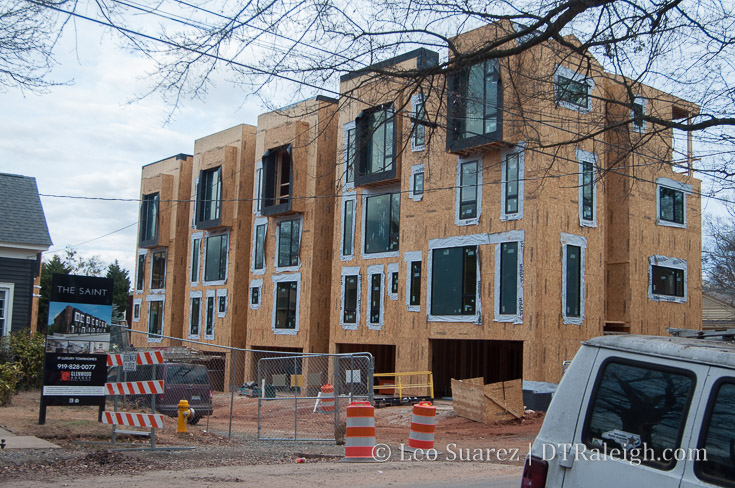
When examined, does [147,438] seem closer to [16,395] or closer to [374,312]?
[16,395]

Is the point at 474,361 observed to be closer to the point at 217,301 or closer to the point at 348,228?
the point at 348,228

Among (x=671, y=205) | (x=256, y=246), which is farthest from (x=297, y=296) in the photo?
(x=671, y=205)

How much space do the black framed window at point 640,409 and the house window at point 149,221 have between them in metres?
43.0

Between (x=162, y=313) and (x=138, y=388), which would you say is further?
(x=162, y=313)

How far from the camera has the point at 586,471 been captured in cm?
413

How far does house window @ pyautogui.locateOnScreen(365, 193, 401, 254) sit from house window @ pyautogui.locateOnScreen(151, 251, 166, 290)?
63.2ft

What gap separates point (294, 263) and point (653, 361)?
3110 centimetres

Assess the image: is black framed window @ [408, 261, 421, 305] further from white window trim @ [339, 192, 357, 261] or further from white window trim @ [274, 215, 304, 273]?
white window trim @ [274, 215, 304, 273]

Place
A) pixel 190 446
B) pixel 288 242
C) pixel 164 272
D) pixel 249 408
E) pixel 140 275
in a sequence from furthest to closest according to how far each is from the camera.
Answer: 1. pixel 140 275
2. pixel 164 272
3. pixel 288 242
4. pixel 249 408
5. pixel 190 446

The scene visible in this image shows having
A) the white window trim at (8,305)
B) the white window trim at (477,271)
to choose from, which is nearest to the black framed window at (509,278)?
the white window trim at (477,271)

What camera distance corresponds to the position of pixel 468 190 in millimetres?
26516

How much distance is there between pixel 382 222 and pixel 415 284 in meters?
3.61

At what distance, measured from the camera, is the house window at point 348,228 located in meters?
32.0

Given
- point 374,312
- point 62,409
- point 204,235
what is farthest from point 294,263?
point 62,409
